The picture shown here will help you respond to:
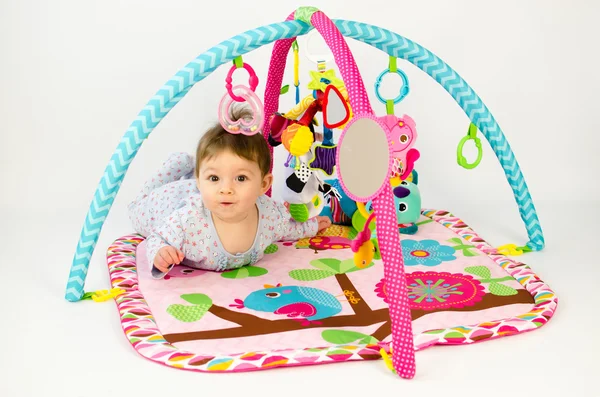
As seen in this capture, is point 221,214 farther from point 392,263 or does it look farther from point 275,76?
point 392,263

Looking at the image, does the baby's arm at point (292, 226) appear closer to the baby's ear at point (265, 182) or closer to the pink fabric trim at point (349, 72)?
the baby's ear at point (265, 182)

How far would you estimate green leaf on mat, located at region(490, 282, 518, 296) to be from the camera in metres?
2.01

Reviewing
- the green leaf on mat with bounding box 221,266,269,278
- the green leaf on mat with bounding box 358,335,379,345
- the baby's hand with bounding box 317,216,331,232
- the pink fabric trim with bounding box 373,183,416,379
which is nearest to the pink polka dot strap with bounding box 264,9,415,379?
the pink fabric trim with bounding box 373,183,416,379

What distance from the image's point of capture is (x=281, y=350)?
1.70 meters

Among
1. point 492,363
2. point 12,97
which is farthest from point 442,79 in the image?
point 12,97

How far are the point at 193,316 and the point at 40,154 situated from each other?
1.36 metres

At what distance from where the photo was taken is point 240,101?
189 cm

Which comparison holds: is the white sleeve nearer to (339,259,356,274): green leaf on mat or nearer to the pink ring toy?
(339,259,356,274): green leaf on mat

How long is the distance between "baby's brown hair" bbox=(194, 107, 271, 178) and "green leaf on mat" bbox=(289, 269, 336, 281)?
1.01ft

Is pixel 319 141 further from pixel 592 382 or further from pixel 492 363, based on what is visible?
pixel 592 382

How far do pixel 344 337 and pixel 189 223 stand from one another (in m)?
0.61

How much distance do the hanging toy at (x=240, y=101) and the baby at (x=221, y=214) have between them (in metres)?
0.10

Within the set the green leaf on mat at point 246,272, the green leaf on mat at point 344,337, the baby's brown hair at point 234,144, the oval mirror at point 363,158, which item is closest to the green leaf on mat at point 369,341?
the green leaf on mat at point 344,337

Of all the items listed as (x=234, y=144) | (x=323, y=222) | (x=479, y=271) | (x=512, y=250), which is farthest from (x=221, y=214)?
(x=512, y=250)
